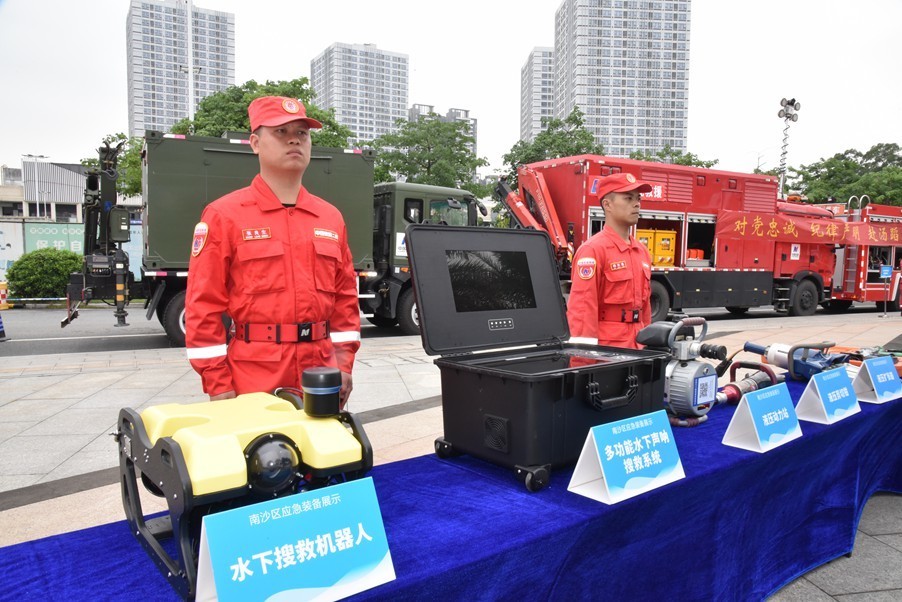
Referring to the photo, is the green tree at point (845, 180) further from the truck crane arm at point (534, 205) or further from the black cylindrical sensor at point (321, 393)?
the black cylindrical sensor at point (321, 393)

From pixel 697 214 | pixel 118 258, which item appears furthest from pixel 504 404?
pixel 697 214

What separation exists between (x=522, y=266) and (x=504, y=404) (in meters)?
0.60

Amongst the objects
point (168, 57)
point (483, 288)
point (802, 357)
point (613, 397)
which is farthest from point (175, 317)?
point (168, 57)

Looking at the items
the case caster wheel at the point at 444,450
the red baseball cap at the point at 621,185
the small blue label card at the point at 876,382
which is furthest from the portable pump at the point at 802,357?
the case caster wheel at the point at 444,450

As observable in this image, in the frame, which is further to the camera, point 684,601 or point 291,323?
point 291,323

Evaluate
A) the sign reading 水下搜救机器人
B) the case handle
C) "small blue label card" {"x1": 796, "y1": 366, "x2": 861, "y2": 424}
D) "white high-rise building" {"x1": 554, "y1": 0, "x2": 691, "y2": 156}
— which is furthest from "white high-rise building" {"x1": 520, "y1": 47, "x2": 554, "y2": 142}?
the case handle

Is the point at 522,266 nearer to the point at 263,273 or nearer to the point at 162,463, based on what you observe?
the point at 263,273

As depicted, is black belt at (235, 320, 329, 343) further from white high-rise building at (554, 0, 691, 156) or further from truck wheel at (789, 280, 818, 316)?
white high-rise building at (554, 0, 691, 156)

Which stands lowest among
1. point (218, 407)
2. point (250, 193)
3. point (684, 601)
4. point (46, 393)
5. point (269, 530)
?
point (46, 393)

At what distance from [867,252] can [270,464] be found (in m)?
15.8

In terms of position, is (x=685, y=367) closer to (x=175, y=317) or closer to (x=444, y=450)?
(x=444, y=450)

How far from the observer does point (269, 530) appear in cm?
90

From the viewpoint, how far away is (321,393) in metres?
1.09

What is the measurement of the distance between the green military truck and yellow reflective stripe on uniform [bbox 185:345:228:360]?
633 centimetres
